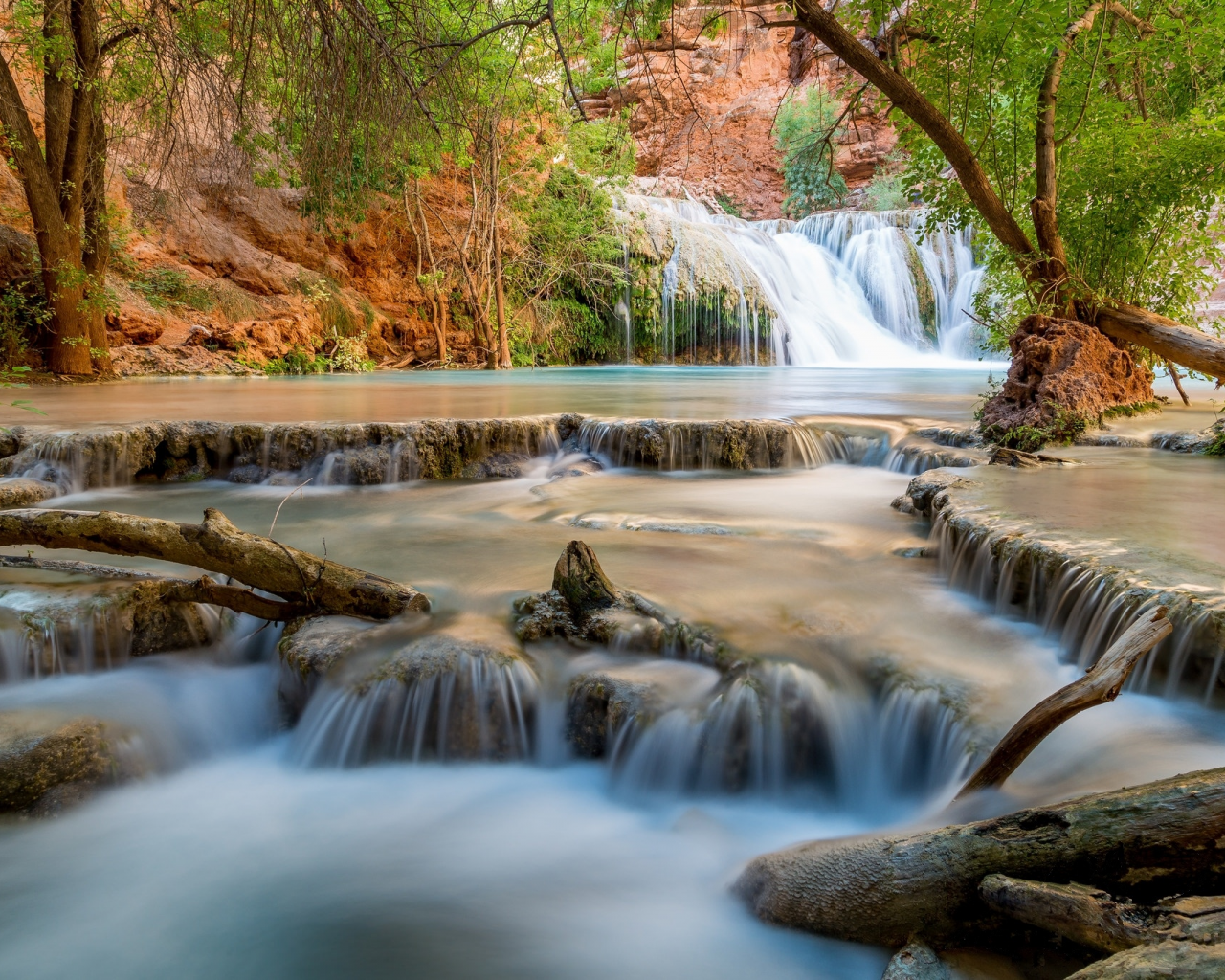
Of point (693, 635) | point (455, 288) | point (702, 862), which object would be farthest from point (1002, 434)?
point (455, 288)

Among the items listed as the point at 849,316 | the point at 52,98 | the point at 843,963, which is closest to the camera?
the point at 843,963

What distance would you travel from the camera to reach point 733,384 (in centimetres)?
1184

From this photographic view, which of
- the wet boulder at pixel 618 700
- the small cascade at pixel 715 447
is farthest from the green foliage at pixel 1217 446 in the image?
the wet boulder at pixel 618 700

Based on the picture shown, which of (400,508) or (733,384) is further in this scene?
(733,384)

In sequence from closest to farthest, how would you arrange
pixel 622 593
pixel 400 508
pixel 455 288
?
1. pixel 622 593
2. pixel 400 508
3. pixel 455 288

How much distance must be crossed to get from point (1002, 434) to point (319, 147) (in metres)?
5.17

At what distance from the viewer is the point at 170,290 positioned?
1351 cm

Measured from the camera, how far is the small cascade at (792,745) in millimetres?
2566

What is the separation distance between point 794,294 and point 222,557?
18744 millimetres

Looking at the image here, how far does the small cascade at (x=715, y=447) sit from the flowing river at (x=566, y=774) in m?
2.11

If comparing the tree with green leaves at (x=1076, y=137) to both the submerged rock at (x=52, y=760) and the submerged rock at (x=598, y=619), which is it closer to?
the submerged rock at (x=598, y=619)

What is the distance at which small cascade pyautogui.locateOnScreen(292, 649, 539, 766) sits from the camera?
2789 mm

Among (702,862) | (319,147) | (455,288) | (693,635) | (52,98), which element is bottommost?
(702,862)

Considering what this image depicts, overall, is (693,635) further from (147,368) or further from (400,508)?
(147,368)
